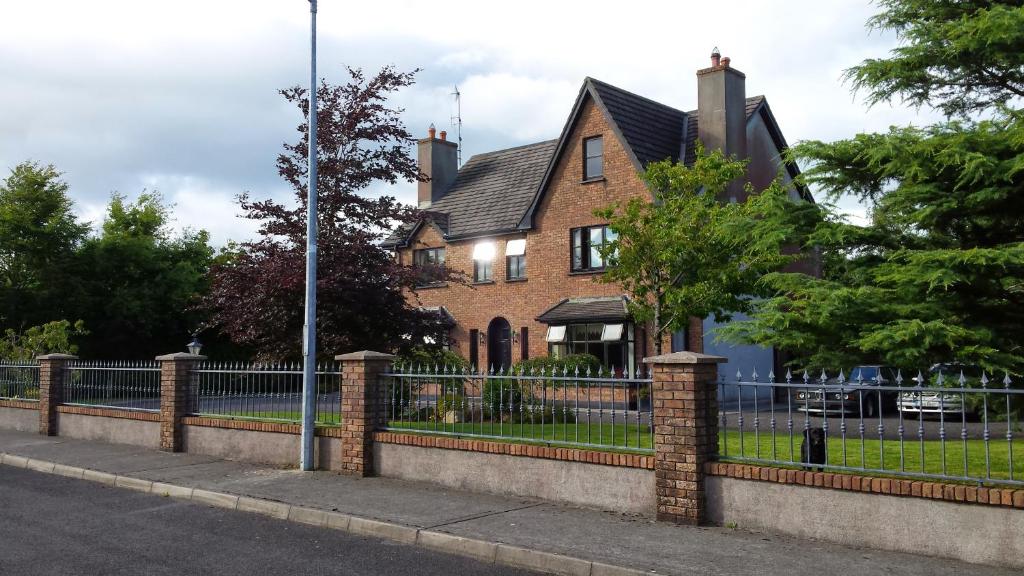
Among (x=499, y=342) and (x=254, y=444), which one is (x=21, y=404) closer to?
(x=254, y=444)

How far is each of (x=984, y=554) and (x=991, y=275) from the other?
11.9ft

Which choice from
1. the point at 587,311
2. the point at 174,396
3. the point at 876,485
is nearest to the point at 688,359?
the point at 876,485

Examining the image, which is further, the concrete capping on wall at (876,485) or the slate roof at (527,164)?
the slate roof at (527,164)

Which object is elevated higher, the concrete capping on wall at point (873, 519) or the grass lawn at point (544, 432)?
the grass lawn at point (544, 432)

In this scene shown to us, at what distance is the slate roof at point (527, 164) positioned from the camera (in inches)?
1081

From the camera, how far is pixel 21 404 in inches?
769

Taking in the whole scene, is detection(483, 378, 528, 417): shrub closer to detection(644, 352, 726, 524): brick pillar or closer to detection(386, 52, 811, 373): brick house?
detection(644, 352, 726, 524): brick pillar

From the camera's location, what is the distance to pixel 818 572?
6668 mm

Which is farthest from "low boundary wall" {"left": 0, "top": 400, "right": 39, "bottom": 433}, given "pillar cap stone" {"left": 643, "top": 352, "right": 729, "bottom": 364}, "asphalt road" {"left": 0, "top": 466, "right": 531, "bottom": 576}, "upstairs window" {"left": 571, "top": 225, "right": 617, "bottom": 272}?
"upstairs window" {"left": 571, "top": 225, "right": 617, "bottom": 272}

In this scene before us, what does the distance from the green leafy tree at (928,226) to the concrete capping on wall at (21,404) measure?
1629 cm

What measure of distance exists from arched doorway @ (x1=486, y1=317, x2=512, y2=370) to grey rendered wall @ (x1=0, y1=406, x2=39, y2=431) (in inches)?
585

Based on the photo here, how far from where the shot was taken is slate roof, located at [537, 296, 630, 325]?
25934 mm

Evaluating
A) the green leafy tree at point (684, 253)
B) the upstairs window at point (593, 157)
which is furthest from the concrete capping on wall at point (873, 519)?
the upstairs window at point (593, 157)

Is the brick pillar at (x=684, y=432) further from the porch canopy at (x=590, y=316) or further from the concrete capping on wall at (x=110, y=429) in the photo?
the porch canopy at (x=590, y=316)
